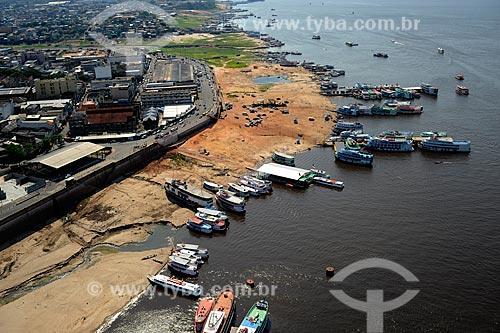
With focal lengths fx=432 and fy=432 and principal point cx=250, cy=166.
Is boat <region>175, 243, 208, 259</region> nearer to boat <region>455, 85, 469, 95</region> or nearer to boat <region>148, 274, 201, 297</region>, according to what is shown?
boat <region>148, 274, 201, 297</region>

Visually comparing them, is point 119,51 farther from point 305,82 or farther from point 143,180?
point 143,180

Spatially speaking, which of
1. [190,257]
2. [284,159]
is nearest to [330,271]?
[190,257]

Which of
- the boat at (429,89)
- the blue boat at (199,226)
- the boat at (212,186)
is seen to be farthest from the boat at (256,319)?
the boat at (429,89)

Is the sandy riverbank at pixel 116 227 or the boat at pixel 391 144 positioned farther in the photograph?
the boat at pixel 391 144

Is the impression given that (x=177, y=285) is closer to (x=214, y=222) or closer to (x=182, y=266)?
(x=182, y=266)

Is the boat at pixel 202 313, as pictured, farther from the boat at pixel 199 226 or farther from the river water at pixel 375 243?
the boat at pixel 199 226

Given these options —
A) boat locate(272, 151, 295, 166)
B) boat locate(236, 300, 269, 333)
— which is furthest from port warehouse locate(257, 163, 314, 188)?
boat locate(236, 300, 269, 333)
